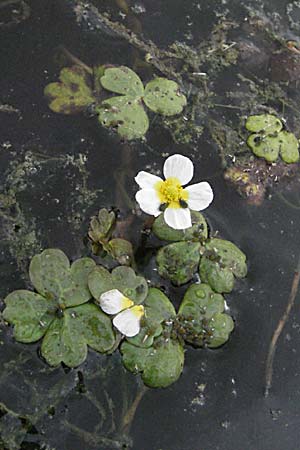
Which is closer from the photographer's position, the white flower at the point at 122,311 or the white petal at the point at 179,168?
the white flower at the point at 122,311

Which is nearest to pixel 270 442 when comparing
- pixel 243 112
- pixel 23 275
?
pixel 23 275

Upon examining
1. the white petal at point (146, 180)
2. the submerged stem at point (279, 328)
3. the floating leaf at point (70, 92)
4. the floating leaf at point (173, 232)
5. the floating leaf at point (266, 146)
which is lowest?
the submerged stem at point (279, 328)

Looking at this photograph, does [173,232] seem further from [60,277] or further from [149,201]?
[60,277]

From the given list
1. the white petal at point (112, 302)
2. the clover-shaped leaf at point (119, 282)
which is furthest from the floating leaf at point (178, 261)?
A: the white petal at point (112, 302)

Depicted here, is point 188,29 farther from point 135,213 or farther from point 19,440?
point 19,440

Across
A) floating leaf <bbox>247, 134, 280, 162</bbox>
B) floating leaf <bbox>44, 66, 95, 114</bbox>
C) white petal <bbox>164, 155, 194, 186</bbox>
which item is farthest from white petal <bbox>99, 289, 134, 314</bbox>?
floating leaf <bbox>247, 134, 280, 162</bbox>

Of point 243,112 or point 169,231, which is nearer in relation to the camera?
point 169,231

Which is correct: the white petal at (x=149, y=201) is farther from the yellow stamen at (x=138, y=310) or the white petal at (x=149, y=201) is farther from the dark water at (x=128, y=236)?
the yellow stamen at (x=138, y=310)

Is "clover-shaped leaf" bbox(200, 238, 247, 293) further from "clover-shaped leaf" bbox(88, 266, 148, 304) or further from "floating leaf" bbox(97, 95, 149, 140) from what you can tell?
"floating leaf" bbox(97, 95, 149, 140)
